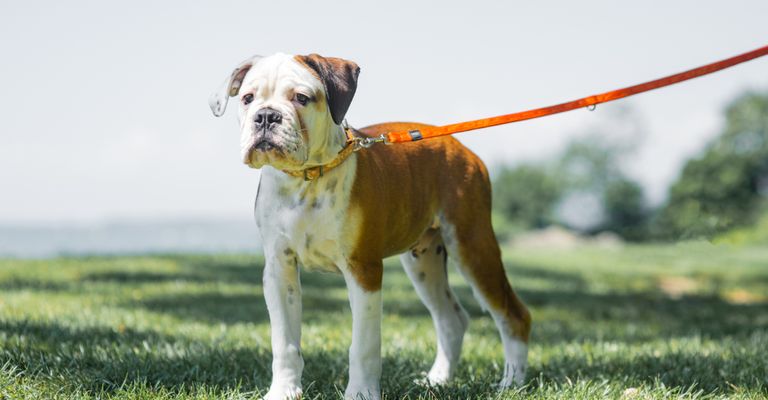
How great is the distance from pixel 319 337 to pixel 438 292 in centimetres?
136

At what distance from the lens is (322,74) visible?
11.3 feet

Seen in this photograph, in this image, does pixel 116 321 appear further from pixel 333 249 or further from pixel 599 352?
pixel 599 352

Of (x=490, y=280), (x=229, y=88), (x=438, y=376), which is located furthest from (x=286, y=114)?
(x=438, y=376)

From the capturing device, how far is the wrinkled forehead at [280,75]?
3.32m

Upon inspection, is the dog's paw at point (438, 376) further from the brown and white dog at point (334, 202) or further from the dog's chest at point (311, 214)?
the dog's chest at point (311, 214)

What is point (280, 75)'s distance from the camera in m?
3.33

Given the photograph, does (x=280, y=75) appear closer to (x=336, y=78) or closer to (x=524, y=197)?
(x=336, y=78)

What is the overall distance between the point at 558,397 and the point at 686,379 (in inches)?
45.5

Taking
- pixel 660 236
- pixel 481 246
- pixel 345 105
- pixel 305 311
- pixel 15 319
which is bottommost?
pixel 660 236

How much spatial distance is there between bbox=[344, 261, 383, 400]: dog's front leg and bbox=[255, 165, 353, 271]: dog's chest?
134mm

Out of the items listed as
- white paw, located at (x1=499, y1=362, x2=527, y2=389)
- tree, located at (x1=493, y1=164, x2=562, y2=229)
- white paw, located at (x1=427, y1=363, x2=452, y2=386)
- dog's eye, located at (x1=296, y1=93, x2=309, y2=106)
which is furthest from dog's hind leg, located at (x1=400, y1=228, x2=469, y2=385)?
tree, located at (x1=493, y1=164, x2=562, y2=229)

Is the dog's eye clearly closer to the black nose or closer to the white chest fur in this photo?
the black nose

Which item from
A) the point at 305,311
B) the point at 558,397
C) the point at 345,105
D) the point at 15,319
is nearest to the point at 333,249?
the point at 345,105

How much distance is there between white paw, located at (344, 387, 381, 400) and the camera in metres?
3.55
